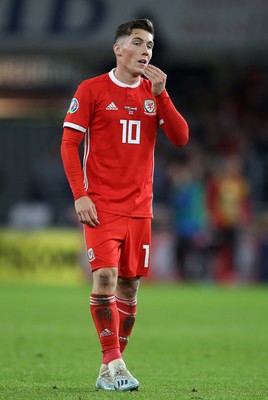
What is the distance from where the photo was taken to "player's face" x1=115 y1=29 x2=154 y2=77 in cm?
764

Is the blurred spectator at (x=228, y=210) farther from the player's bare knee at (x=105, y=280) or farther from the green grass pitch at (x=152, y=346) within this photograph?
the player's bare knee at (x=105, y=280)

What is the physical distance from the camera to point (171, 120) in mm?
7734

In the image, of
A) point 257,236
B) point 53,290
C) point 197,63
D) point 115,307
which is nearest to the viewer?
point 115,307

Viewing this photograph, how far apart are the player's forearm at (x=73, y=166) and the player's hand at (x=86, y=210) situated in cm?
4

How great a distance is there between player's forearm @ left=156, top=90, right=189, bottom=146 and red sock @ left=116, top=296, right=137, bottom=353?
1.15 m

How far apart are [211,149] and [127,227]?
1738cm

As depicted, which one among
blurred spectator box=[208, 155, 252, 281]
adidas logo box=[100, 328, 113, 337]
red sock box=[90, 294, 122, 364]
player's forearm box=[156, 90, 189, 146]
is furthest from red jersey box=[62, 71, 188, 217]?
blurred spectator box=[208, 155, 252, 281]

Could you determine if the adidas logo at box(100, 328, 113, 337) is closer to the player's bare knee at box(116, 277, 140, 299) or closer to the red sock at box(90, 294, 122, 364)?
the red sock at box(90, 294, 122, 364)

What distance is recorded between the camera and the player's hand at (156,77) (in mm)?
7590

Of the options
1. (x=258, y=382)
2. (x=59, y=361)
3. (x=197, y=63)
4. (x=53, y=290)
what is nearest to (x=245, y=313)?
(x=53, y=290)

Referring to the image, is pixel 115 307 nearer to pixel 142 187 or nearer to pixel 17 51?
pixel 142 187

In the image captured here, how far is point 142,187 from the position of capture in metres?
7.84

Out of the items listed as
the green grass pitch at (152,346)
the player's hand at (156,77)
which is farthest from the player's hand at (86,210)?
the green grass pitch at (152,346)

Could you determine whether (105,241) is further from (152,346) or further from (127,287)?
(152,346)
